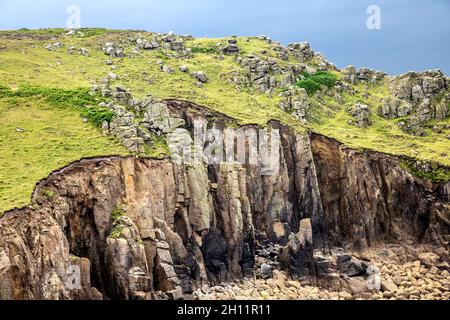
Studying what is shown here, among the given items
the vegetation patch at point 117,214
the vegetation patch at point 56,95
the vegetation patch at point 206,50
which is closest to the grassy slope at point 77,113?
the vegetation patch at point 206,50

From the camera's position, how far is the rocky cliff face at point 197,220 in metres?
50.2

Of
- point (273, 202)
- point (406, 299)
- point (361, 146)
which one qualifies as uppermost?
point (361, 146)

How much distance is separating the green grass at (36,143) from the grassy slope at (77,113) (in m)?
0.08

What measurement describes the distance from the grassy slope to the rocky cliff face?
9.18ft

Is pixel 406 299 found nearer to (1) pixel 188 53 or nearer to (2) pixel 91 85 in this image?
(2) pixel 91 85

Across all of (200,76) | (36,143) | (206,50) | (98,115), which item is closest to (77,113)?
(98,115)

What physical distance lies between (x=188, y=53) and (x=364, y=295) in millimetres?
57165

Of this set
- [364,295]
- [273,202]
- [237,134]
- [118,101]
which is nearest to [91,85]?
[118,101]

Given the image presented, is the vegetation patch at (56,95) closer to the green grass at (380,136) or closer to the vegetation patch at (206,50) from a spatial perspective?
the green grass at (380,136)

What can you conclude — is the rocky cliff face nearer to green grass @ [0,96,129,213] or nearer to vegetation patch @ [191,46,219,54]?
green grass @ [0,96,129,213]

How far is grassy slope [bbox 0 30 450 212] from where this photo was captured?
61.0 m

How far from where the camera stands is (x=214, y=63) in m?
107

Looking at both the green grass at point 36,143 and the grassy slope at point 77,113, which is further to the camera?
the grassy slope at point 77,113
